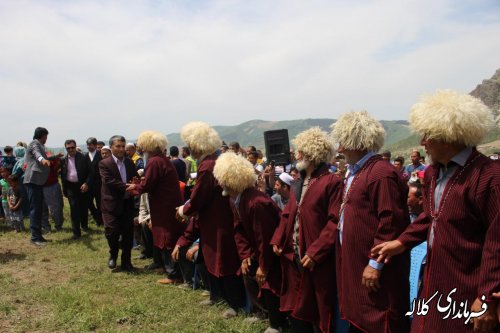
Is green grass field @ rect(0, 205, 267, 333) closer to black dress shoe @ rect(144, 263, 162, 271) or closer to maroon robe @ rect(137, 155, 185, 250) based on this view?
black dress shoe @ rect(144, 263, 162, 271)

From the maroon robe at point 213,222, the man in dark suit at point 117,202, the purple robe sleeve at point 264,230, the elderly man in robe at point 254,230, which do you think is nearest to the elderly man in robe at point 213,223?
the maroon robe at point 213,222

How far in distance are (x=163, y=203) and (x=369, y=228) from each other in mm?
3643

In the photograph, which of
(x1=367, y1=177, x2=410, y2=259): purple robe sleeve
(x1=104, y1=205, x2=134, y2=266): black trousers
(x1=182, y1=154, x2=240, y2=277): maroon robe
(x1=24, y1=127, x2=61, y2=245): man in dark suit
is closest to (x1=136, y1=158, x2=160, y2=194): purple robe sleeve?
(x1=104, y1=205, x2=134, y2=266): black trousers

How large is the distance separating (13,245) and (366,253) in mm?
8052

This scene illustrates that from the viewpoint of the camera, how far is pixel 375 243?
2639 millimetres

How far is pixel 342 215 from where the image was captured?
2.94 meters

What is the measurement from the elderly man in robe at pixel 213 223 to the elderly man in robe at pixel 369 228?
6.05ft

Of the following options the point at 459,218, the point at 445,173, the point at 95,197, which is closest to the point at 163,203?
the point at 445,173

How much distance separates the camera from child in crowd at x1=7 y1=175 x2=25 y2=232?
9820 mm

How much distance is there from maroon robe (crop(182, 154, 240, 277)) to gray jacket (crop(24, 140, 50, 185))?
191 inches

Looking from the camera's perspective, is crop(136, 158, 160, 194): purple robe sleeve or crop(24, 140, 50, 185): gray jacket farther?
crop(24, 140, 50, 185): gray jacket

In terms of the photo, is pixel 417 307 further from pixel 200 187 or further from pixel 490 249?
pixel 200 187

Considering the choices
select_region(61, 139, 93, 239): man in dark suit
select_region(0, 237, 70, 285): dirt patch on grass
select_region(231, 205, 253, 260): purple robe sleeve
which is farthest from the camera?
select_region(61, 139, 93, 239): man in dark suit

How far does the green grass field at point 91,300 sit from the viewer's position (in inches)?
179
